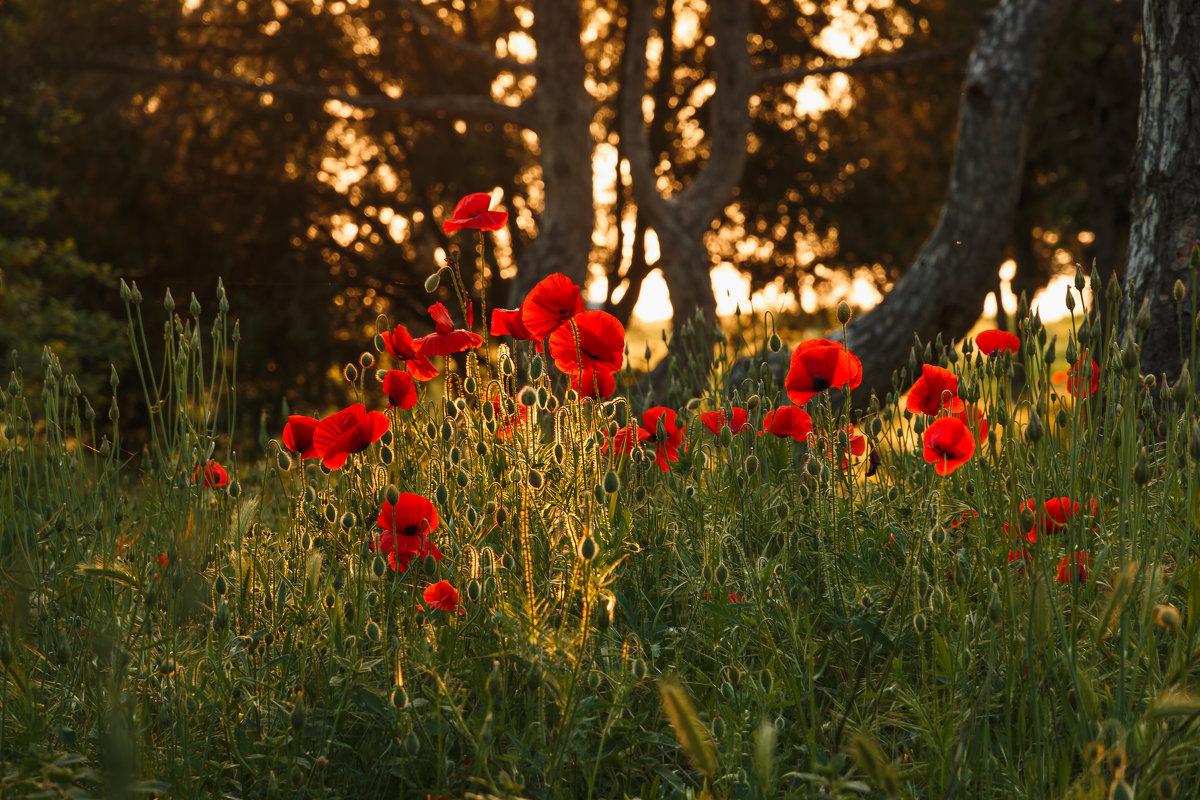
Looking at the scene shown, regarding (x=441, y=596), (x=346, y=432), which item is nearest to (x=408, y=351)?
(x=346, y=432)

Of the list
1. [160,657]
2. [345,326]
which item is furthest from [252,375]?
[160,657]

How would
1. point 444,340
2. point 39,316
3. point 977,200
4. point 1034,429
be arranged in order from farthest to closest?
point 39,316 → point 977,200 → point 444,340 → point 1034,429

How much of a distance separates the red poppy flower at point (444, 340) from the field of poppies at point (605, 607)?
1cm

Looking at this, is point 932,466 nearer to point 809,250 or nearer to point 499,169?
point 499,169

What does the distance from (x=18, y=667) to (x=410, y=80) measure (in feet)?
40.9

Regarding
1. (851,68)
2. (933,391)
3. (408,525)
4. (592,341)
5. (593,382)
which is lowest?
(408,525)

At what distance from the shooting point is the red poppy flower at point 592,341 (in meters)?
2.09

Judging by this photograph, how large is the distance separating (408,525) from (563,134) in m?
7.81

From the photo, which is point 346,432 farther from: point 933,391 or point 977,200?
point 977,200

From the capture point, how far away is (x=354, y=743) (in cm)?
191

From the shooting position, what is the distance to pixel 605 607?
163 cm

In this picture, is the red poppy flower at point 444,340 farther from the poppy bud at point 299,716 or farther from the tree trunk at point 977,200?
the tree trunk at point 977,200

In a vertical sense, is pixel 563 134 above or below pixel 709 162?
above

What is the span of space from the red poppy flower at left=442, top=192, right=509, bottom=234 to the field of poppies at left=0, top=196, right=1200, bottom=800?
0.4 inches
